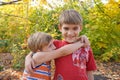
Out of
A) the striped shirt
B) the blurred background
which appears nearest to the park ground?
the blurred background

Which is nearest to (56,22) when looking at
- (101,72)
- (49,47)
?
(101,72)

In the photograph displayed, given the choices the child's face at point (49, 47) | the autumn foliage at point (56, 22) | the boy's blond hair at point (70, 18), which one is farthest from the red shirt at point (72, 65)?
the autumn foliage at point (56, 22)

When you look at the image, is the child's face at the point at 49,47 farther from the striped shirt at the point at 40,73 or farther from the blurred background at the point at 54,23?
the blurred background at the point at 54,23

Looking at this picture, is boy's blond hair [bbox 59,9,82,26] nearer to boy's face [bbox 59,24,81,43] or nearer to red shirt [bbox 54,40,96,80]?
boy's face [bbox 59,24,81,43]

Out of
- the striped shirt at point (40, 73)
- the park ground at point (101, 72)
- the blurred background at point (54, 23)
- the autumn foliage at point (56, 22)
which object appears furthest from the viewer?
the park ground at point (101, 72)

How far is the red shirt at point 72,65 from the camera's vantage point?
1.85 meters

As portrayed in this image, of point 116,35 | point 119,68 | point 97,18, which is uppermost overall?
point 97,18

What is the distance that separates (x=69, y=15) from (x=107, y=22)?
369cm

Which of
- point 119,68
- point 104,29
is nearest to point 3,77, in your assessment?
point 104,29

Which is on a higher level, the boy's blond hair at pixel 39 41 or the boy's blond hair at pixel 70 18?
the boy's blond hair at pixel 70 18

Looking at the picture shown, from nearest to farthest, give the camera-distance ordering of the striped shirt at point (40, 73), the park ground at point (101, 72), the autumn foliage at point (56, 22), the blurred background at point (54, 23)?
1. the striped shirt at point (40, 73)
2. the blurred background at point (54, 23)
3. the autumn foliage at point (56, 22)
4. the park ground at point (101, 72)

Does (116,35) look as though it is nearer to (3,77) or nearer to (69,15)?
(3,77)

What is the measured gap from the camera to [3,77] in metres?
5.28

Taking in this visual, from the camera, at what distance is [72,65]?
1.86 meters
